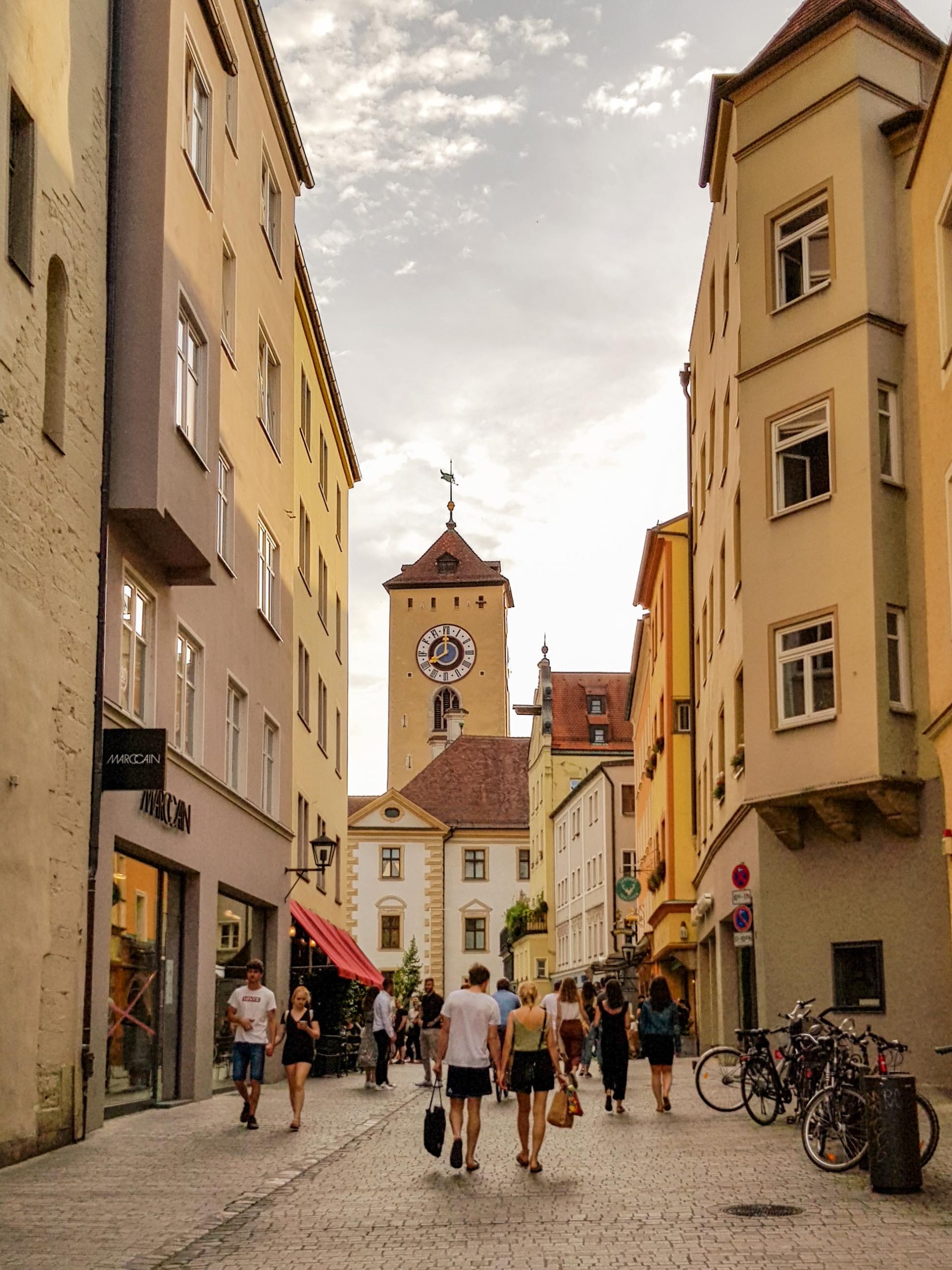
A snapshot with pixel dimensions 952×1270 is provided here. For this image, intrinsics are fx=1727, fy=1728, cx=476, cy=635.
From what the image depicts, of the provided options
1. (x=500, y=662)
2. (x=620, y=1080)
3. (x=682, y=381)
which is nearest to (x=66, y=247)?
(x=620, y=1080)

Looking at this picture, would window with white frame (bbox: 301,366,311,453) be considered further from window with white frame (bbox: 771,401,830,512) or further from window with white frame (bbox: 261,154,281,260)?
window with white frame (bbox: 771,401,830,512)

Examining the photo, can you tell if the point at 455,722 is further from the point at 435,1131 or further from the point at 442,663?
the point at 435,1131

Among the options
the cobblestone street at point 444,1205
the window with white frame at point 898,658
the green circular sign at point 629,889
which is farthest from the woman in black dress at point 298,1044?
the green circular sign at point 629,889

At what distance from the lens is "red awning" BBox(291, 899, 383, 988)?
3306cm

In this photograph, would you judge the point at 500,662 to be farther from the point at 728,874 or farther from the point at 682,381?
the point at 728,874

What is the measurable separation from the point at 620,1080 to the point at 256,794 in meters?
9.20

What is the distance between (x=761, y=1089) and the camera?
18.1 m

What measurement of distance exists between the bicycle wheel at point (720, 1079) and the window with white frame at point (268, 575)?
11.8m

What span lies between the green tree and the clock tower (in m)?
27.6

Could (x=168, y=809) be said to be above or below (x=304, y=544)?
below

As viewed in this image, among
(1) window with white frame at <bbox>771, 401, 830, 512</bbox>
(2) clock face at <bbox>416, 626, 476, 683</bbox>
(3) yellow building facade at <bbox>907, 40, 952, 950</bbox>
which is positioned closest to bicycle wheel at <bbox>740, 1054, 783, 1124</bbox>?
(3) yellow building facade at <bbox>907, 40, 952, 950</bbox>

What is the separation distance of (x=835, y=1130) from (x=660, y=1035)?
25.8 feet

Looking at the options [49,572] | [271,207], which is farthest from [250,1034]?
[271,207]

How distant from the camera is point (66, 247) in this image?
16.3 m
